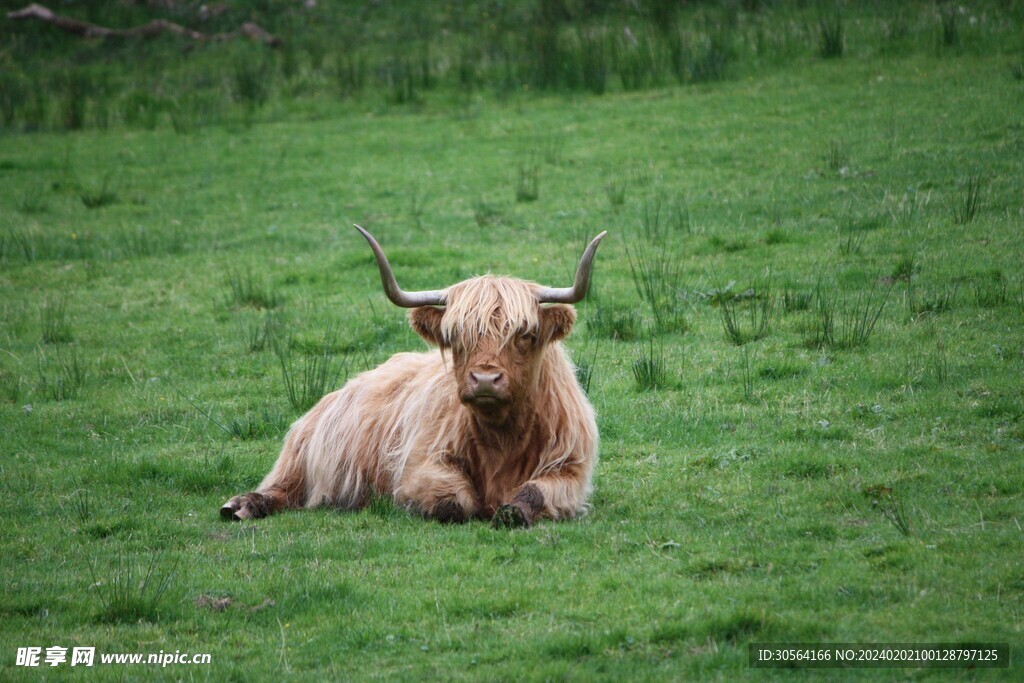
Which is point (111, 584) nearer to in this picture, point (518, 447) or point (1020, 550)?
point (518, 447)

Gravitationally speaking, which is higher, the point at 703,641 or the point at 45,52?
the point at 45,52

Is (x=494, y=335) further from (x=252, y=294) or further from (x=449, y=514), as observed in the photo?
(x=252, y=294)

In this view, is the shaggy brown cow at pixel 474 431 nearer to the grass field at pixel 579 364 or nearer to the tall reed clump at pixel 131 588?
the grass field at pixel 579 364

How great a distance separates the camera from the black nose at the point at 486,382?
5.37 meters

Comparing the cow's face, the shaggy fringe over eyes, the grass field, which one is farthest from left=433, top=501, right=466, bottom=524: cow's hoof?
the shaggy fringe over eyes

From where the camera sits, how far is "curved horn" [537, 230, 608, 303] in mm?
5470

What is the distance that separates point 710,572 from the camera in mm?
4648

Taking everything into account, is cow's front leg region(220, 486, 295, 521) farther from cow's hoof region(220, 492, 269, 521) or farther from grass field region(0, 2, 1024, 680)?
grass field region(0, 2, 1024, 680)

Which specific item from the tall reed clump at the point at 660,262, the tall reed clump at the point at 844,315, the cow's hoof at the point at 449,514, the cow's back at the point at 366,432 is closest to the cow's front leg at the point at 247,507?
the cow's back at the point at 366,432

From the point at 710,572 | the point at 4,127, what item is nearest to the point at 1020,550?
the point at 710,572

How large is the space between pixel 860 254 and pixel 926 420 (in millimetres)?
3234

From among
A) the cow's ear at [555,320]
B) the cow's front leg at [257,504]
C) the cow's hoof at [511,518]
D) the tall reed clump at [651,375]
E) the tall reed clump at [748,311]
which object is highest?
the cow's ear at [555,320]

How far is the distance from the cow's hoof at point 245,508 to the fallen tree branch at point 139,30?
1515cm

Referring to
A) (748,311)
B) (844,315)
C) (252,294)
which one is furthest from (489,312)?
(252,294)
